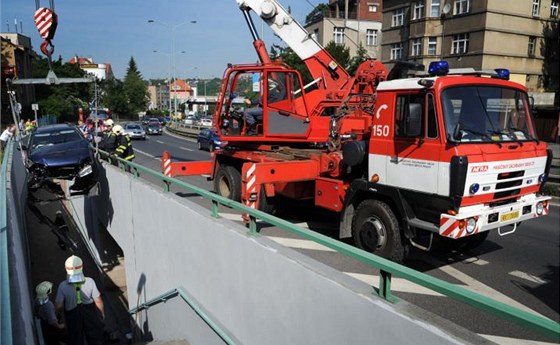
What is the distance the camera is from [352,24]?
5116cm

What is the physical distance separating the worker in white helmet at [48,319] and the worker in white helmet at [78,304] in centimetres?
16

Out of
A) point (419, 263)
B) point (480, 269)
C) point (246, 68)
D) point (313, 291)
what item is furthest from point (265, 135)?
point (313, 291)

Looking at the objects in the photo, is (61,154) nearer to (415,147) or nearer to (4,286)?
(4,286)

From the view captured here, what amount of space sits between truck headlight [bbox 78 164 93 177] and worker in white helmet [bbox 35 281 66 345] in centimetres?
370

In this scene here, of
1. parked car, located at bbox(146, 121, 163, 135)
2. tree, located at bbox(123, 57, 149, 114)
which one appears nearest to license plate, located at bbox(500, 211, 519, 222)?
parked car, located at bbox(146, 121, 163, 135)

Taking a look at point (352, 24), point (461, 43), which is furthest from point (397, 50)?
point (352, 24)

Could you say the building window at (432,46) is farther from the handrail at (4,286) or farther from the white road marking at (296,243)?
the handrail at (4,286)

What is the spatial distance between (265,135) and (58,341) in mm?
5313

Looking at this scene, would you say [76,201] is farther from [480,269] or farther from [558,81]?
[558,81]

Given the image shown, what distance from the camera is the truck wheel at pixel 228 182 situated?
8883 millimetres

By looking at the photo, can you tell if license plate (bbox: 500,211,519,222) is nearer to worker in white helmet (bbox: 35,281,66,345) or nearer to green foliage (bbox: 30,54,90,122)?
worker in white helmet (bbox: 35,281,66,345)

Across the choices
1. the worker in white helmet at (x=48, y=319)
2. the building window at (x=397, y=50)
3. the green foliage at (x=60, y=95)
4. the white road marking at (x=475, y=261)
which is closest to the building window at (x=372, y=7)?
the green foliage at (x=60, y=95)

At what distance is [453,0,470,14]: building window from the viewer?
80.3 inches

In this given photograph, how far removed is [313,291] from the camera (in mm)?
3377
